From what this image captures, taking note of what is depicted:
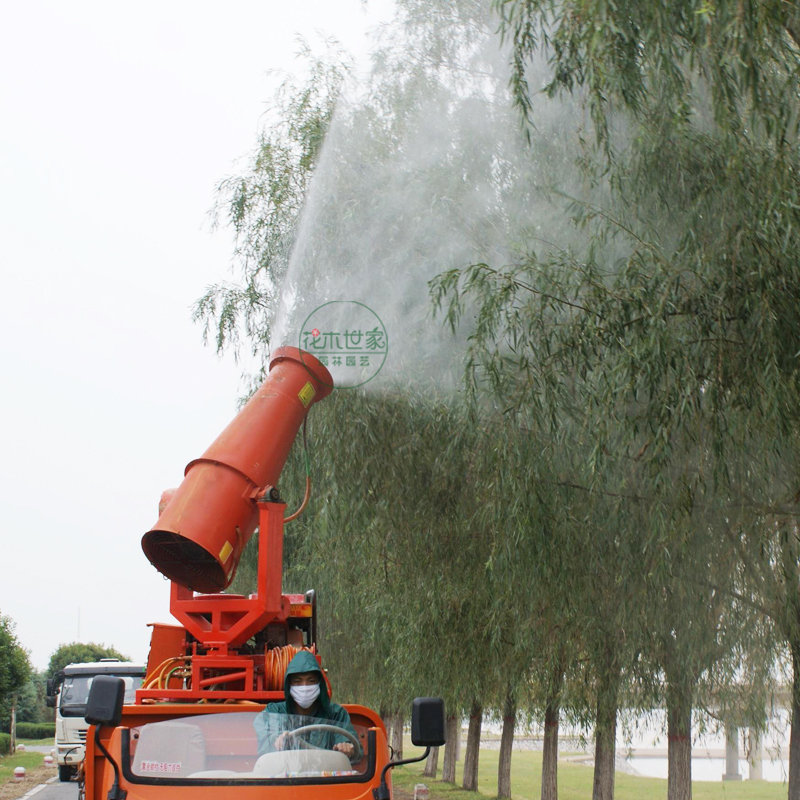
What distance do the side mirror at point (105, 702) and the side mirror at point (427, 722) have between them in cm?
131

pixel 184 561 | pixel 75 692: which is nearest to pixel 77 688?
pixel 75 692

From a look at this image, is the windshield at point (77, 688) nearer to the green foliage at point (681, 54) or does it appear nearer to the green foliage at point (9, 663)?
the green foliage at point (9, 663)

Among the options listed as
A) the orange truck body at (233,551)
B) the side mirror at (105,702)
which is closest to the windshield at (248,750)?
the side mirror at (105,702)

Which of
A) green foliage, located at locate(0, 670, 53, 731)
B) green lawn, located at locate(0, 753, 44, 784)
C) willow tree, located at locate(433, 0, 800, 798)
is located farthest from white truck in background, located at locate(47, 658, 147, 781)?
green foliage, located at locate(0, 670, 53, 731)

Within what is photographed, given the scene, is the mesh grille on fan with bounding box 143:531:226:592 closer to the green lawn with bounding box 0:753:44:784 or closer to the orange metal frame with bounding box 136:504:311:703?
the orange metal frame with bounding box 136:504:311:703

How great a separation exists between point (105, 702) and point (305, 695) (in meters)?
1.04

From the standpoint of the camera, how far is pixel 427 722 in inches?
181

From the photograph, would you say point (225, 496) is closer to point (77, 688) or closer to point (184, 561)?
point (184, 561)

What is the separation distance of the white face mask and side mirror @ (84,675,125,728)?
3.02ft

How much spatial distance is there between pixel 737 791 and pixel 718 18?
2329cm

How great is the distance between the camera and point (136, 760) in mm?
4469

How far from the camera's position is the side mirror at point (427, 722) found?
4586 mm

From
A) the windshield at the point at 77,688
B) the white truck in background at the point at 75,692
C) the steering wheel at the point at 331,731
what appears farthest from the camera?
the windshield at the point at 77,688

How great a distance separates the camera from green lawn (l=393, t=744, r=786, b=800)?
22.5 m
